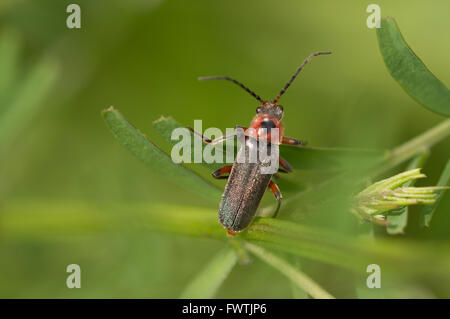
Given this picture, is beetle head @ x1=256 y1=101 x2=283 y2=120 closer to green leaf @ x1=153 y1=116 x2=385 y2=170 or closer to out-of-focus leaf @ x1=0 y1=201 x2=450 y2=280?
green leaf @ x1=153 y1=116 x2=385 y2=170

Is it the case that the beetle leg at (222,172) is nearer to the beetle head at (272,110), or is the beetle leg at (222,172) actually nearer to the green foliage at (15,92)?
the beetle head at (272,110)

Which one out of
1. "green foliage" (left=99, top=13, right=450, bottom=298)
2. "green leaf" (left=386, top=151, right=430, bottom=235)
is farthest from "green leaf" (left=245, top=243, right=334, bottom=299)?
"green leaf" (left=386, top=151, right=430, bottom=235)

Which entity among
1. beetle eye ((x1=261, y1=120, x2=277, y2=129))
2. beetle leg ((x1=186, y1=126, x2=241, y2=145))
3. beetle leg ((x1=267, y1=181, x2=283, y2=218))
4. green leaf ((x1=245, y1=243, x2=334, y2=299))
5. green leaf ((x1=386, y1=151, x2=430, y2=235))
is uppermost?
beetle eye ((x1=261, y1=120, x2=277, y2=129))

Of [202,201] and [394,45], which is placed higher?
[202,201]

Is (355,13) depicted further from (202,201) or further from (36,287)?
(36,287)
